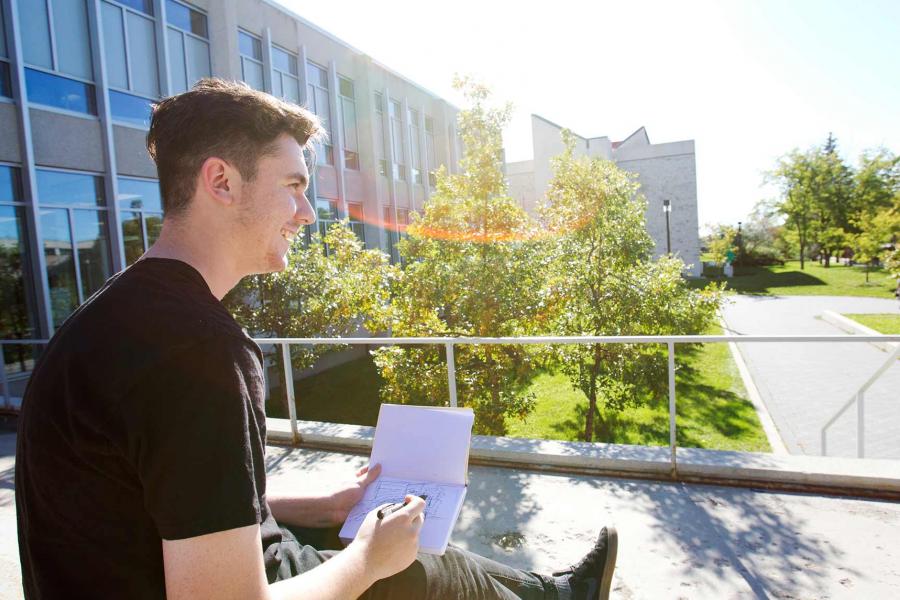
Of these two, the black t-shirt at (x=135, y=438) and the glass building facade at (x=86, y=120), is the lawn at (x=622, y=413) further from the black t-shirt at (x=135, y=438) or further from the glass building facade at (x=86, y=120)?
the black t-shirt at (x=135, y=438)

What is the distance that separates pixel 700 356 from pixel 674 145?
27147 mm

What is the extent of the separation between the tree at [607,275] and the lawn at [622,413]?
110 cm

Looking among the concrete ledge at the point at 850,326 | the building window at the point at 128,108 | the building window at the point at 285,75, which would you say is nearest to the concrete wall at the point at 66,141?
the building window at the point at 128,108

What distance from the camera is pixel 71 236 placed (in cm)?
978

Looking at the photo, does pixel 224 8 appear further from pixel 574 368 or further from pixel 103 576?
pixel 103 576

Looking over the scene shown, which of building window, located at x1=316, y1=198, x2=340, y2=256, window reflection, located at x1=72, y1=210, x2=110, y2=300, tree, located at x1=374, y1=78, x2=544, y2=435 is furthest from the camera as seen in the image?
building window, located at x1=316, y1=198, x2=340, y2=256

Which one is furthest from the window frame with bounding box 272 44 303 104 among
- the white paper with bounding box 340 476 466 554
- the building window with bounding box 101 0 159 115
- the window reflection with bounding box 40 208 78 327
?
the white paper with bounding box 340 476 466 554

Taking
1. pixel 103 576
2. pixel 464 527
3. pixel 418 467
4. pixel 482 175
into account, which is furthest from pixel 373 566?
pixel 482 175

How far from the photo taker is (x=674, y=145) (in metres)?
38.3

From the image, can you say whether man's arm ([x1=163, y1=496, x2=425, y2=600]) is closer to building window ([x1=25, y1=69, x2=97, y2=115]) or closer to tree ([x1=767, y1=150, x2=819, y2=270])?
building window ([x1=25, y1=69, x2=97, y2=115])

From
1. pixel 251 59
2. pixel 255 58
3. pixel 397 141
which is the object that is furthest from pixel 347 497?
pixel 397 141

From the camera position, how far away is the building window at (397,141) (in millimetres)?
20578

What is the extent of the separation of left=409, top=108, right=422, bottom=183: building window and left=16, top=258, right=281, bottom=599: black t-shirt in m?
21.4

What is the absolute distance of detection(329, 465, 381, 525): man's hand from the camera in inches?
69.6
